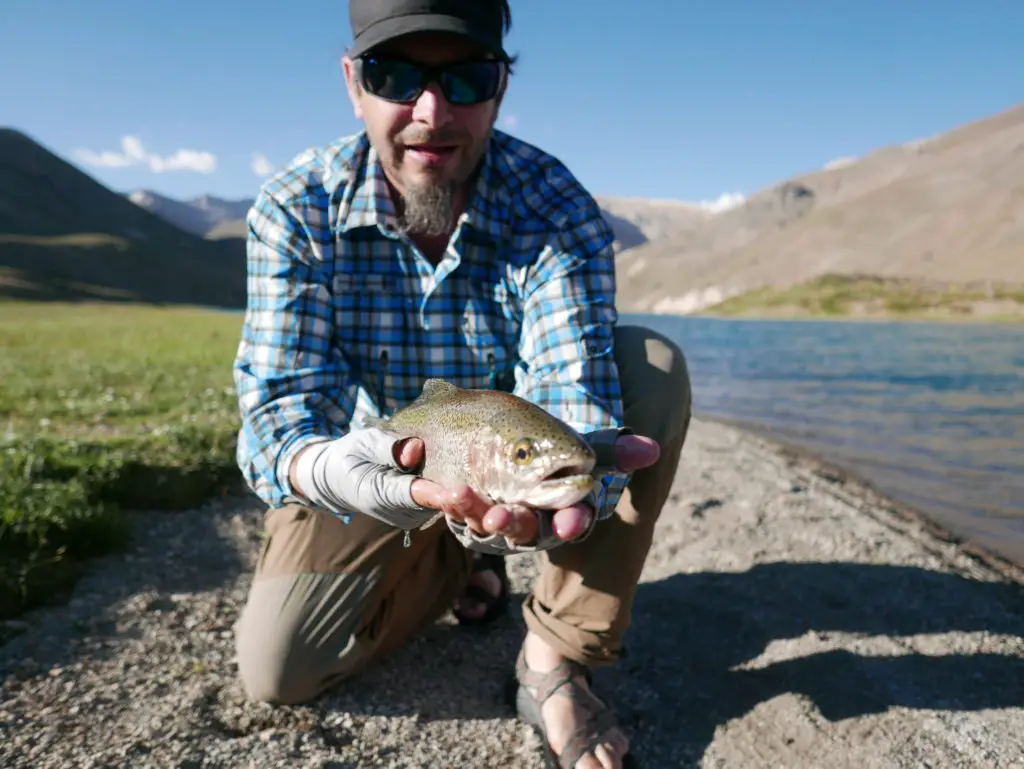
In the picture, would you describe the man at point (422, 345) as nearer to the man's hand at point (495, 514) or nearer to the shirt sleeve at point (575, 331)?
the shirt sleeve at point (575, 331)

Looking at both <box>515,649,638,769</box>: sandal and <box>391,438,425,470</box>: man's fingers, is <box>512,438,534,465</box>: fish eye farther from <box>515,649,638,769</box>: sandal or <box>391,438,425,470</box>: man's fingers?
<box>515,649,638,769</box>: sandal

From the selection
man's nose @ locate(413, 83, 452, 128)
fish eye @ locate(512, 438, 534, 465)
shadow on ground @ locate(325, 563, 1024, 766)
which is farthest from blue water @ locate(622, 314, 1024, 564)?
man's nose @ locate(413, 83, 452, 128)

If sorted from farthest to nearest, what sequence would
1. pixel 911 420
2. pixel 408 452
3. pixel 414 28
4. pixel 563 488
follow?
pixel 911 420
pixel 414 28
pixel 408 452
pixel 563 488

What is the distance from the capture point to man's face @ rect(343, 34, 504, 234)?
3459mm

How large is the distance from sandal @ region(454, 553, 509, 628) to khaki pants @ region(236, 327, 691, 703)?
434 millimetres

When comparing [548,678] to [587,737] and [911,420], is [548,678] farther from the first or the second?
[911,420]

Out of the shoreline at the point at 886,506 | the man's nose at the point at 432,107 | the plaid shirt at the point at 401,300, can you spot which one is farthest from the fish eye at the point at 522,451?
the shoreline at the point at 886,506

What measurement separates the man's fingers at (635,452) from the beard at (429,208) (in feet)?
5.29

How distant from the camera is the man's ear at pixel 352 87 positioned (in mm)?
3650

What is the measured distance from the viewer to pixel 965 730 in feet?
10.9

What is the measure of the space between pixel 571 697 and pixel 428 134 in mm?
2819

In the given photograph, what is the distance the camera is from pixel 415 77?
3465 millimetres

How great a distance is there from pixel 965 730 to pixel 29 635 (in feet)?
15.4

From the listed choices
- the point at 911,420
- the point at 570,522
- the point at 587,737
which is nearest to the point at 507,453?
the point at 570,522
